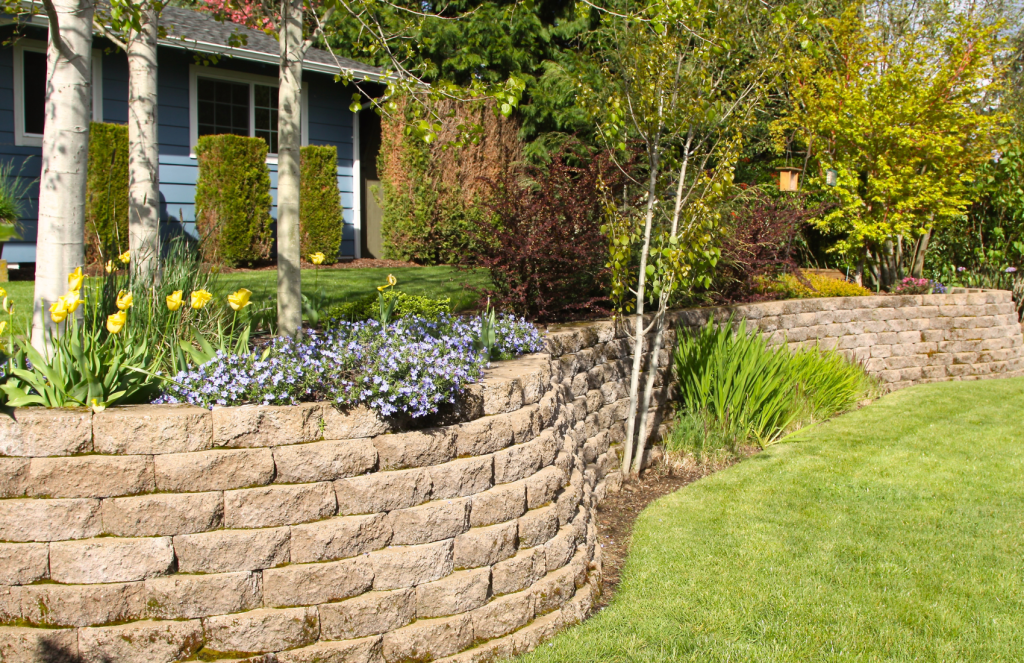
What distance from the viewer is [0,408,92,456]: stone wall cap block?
9.86 feet

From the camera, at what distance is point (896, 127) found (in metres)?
10.6

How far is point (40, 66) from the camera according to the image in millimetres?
10742

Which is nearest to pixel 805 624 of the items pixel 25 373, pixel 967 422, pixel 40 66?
pixel 25 373

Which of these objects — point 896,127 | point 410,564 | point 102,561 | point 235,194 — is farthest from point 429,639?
point 896,127

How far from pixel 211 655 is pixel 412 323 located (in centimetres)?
212

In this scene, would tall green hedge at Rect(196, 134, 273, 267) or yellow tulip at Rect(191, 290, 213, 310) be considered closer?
yellow tulip at Rect(191, 290, 213, 310)

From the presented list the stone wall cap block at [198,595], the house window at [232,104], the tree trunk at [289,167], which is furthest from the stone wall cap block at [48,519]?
the house window at [232,104]

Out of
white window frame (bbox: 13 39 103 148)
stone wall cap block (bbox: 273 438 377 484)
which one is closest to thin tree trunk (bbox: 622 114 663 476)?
stone wall cap block (bbox: 273 438 377 484)

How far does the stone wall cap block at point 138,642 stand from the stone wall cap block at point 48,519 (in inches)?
14.2

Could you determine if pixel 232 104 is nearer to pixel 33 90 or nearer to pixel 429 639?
pixel 33 90

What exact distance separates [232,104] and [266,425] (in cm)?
1046

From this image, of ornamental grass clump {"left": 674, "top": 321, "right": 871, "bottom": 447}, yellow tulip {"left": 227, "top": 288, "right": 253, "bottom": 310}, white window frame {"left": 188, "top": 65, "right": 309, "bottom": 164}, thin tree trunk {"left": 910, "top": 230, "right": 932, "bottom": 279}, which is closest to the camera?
yellow tulip {"left": 227, "top": 288, "right": 253, "bottom": 310}

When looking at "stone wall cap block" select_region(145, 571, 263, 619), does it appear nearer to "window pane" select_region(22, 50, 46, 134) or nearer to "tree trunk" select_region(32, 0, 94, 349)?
"tree trunk" select_region(32, 0, 94, 349)

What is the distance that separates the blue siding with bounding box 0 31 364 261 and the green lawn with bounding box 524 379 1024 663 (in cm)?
731
